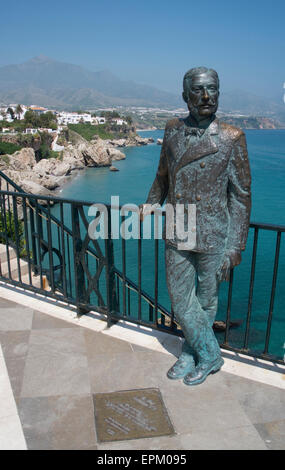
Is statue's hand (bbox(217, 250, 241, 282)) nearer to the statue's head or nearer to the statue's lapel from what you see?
the statue's lapel

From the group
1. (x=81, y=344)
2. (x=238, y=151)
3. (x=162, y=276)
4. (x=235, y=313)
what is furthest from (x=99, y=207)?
(x=162, y=276)

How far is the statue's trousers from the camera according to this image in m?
2.73

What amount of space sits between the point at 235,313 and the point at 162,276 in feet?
12.4

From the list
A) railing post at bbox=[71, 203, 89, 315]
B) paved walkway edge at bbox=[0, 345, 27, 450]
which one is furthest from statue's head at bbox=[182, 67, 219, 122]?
paved walkway edge at bbox=[0, 345, 27, 450]

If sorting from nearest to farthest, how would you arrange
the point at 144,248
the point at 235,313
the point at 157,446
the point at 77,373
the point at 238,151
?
the point at 157,446 → the point at 238,151 → the point at 77,373 → the point at 235,313 → the point at 144,248

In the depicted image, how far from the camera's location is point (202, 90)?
2.36m

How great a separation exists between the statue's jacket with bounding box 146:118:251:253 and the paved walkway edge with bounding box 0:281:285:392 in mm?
1045

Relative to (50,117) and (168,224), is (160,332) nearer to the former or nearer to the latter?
(168,224)

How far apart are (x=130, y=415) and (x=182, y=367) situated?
590mm

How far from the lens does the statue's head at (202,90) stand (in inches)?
92.3

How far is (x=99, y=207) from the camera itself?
343 centimetres

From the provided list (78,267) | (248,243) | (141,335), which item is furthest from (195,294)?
(248,243)

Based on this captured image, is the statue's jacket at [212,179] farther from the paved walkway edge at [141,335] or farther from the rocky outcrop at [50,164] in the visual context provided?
the rocky outcrop at [50,164]

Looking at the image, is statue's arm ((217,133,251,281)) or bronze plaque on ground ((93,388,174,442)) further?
statue's arm ((217,133,251,281))
